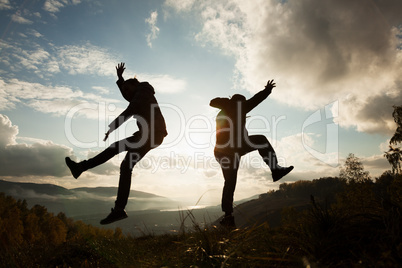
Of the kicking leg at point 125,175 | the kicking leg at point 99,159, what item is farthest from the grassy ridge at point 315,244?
the kicking leg at point 99,159

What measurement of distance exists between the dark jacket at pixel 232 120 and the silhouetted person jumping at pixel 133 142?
5.43ft

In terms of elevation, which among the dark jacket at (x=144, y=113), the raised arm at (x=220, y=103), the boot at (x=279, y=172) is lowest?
the boot at (x=279, y=172)

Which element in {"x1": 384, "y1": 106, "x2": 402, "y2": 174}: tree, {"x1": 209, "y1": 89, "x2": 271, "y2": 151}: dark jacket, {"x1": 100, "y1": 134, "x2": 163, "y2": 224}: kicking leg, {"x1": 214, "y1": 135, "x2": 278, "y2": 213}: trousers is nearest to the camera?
{"x1": 100, "y1": 134, "x2": 163, "y2": 224}: kicking leg

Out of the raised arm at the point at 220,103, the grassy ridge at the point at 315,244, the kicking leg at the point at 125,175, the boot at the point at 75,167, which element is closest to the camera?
the grassy ridge at the point at 315,244

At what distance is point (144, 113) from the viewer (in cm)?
465

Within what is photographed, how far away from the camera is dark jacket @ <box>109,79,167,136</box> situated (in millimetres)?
4438

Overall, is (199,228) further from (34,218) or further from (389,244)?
(34,218)

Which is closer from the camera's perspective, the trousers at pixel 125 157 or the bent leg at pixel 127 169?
the trousers at pixel 125 157

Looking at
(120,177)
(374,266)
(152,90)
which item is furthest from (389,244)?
(152,90)

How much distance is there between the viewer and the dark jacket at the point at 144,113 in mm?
4438

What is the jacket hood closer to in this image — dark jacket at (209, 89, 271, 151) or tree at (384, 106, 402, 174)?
dark jacket at (209, 89, 271, 151)

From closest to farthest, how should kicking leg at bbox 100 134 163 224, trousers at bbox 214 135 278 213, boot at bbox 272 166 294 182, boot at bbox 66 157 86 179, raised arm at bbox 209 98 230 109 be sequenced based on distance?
boot at bbox 66 157 86 179 → kicking leg at bbox 100 134 163 224 → boot at bbox 272 166 294 182 → trousers at bbox 214 135 278 213 → raised arm at bbox 209 98 230 109

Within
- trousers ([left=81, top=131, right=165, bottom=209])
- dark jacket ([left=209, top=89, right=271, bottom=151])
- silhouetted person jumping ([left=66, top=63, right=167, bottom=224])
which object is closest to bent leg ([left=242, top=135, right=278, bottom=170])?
dark jacket ([left=209, top=89, right=271, bottom=151])

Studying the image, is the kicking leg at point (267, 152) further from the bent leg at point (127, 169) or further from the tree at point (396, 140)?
the tree at point (396, 140)
